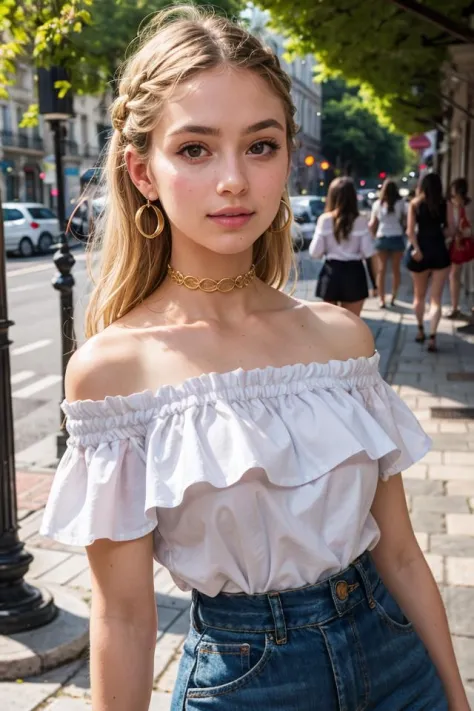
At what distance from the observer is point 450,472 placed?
222 inches

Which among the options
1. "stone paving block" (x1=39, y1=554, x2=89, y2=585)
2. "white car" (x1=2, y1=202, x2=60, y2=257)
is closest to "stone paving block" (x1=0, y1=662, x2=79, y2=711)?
"stone paving block" (x1=39, y1=554, x2=89, y2=585)

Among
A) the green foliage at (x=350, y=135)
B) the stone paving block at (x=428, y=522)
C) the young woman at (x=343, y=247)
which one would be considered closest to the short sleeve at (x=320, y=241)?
the young woman at (x=343, y=247)

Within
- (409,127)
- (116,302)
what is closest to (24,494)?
(116,302)

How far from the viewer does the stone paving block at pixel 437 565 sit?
4066 mm

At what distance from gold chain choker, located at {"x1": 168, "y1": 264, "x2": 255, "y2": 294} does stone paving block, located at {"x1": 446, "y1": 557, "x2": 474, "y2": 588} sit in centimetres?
287

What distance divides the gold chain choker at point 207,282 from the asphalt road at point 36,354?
0.55 m

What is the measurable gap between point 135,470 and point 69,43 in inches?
214

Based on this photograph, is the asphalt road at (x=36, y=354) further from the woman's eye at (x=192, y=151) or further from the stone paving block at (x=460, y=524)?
the stone paving block at (x=460, y=524)

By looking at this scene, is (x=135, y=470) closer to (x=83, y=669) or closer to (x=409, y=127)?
(x=83, y=669)

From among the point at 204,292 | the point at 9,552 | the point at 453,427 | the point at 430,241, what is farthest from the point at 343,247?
the point at 204,292

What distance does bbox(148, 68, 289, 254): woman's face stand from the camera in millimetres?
1403

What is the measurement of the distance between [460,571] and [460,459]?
1.85 meters

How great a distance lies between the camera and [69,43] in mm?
6164

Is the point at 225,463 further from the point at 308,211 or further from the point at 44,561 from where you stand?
the point at 308,211
